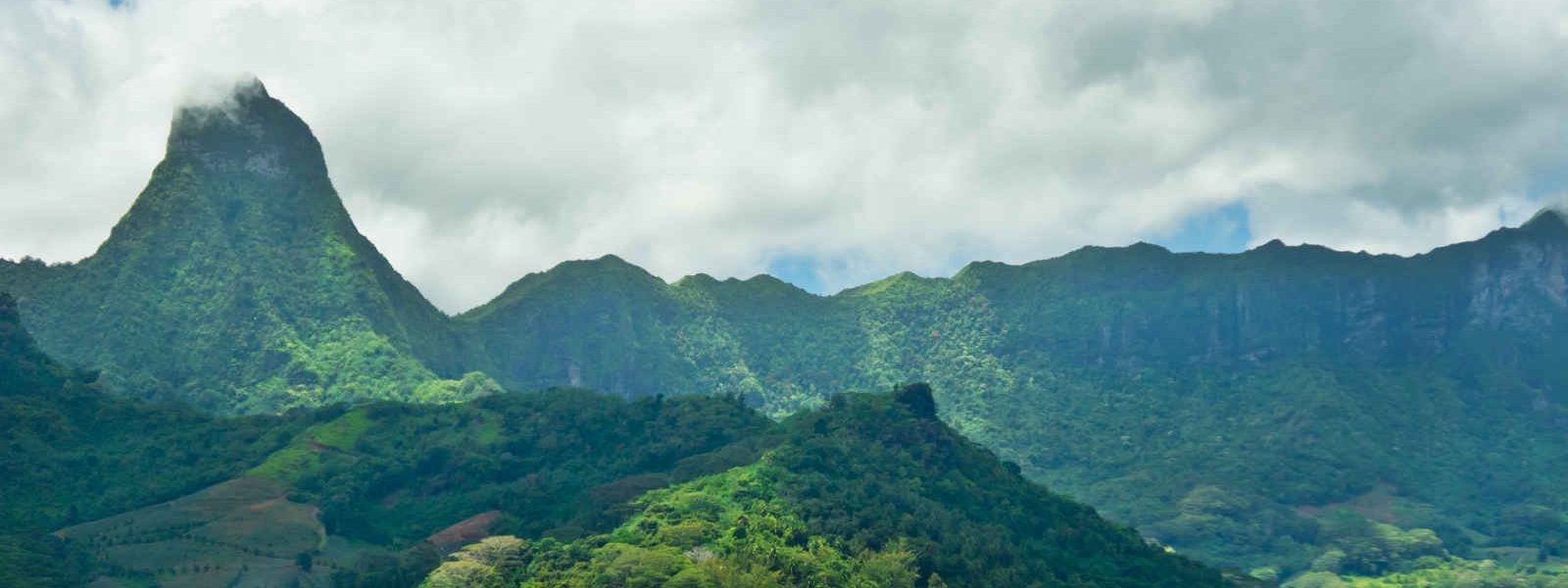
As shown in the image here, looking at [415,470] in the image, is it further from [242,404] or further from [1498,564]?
[1498,564]

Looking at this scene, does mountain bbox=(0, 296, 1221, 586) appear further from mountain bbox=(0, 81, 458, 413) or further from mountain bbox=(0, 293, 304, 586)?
mountain bbox=(0, 81, 458, 413)

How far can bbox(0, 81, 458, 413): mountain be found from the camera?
14450 cm

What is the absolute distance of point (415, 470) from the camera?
339 feet

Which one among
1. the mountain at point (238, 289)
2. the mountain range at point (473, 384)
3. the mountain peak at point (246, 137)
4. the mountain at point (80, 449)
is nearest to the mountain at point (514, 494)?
the mountain at point (80, 449)

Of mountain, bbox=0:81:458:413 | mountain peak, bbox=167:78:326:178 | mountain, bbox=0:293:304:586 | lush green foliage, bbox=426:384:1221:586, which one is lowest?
lush green foliage, bbox=426:384:1221:586

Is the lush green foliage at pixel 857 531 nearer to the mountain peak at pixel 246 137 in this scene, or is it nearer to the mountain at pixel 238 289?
the mountain at pixel 238 289

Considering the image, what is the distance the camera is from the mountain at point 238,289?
144500 millimetres

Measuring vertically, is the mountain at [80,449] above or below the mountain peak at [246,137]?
below

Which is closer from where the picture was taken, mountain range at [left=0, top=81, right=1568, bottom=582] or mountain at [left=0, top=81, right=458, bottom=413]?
mountain at [left=0, top=81, right=458, bottom=413]

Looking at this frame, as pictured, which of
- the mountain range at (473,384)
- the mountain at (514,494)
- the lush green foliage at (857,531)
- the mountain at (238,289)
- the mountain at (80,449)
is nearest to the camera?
the lush green foliage at (857,531)

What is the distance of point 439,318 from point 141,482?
81.0m

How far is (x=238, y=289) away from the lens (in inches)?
6004

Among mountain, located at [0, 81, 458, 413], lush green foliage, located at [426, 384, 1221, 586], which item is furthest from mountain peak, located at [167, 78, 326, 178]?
lush green foliage, located at [426, 384, 1221, 586]

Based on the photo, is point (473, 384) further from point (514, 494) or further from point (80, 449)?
point (514, 494)
